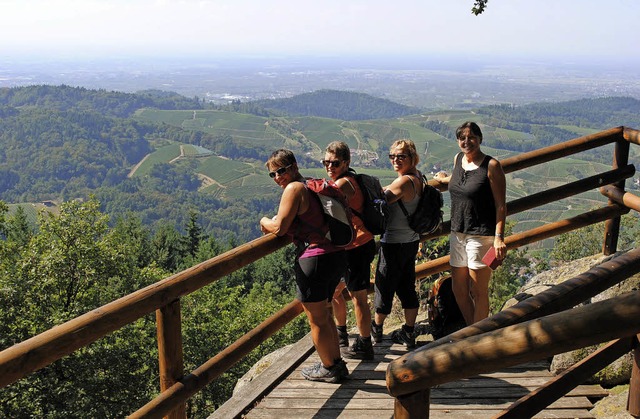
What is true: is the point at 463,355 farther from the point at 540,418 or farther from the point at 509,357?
the point at 540,418

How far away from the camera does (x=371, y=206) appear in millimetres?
3512

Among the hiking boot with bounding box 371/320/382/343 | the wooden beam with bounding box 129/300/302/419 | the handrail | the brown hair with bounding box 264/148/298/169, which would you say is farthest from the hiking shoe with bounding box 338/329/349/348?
the brown hair with bounding box 264/148/298/169

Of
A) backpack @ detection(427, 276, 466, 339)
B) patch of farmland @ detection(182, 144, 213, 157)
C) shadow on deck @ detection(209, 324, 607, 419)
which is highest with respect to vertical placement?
backpack @ detection(427, 276, 466, 339)

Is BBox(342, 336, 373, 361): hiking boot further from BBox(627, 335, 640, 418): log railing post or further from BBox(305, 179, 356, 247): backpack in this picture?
BBox(627, 335, 640, 418): log railing post

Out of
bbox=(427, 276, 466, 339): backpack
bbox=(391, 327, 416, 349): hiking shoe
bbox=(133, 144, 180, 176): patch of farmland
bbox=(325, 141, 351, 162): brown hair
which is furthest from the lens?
bbox=(133, 144, 180, 176): patch of farmland

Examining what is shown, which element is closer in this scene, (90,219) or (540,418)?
(540,418)

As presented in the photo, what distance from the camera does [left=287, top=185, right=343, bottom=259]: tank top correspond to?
3135 millimetres

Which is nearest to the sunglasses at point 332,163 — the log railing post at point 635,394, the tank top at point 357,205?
the tank top at point 357,205

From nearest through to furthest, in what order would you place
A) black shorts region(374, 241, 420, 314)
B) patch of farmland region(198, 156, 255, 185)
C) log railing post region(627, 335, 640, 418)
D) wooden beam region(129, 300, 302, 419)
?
log railing post region(627, 335, 640, 418) < wooden beam region(129, 300, 302, 419) < black shorts region(374, 241, 420, 314) < patch of farmland region(198, 156, 255, 185)

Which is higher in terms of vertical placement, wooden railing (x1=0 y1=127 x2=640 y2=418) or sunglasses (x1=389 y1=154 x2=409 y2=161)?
sunglasses (x1=389 y1=154 x2=409 y2=161)

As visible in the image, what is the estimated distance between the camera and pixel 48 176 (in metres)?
172

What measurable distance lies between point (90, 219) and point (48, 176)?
6681 inches

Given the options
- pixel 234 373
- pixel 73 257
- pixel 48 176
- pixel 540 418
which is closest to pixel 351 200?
pixel 540 418

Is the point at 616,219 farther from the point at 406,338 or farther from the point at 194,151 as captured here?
the point at 194,151
